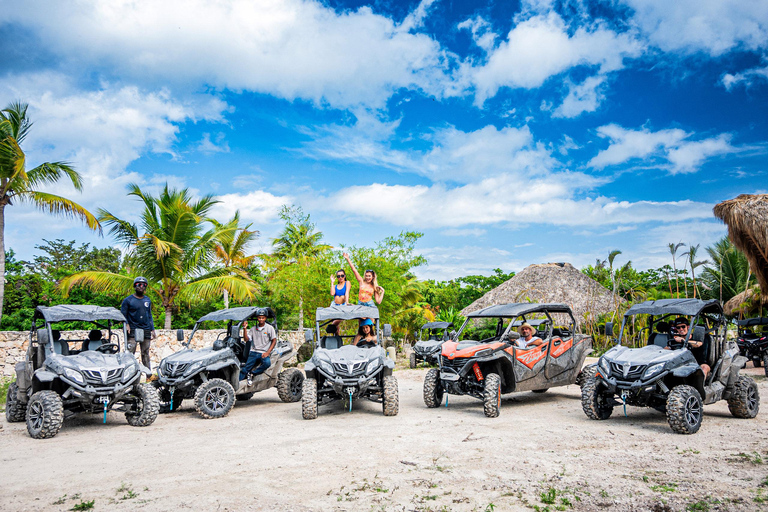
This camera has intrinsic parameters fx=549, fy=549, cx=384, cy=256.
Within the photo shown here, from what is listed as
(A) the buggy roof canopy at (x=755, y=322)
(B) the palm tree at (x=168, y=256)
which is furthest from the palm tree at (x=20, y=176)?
(A) the buggy roof canopy at (x=755, y=322)

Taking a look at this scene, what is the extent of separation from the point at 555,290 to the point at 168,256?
16.2 m

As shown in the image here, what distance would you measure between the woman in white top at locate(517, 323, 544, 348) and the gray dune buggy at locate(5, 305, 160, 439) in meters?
6.29

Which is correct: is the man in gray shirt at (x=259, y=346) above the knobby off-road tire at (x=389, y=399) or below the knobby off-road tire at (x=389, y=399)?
above

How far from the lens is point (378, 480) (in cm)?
532

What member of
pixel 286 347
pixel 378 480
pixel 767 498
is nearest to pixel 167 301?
pixel 286 347

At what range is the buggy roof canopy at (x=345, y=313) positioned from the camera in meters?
9.88

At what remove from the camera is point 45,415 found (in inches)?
301

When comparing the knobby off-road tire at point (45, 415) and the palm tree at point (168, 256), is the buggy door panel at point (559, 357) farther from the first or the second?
the palm tree at point (168, 256)

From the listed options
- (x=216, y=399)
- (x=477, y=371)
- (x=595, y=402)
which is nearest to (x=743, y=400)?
(x=595, y=402)

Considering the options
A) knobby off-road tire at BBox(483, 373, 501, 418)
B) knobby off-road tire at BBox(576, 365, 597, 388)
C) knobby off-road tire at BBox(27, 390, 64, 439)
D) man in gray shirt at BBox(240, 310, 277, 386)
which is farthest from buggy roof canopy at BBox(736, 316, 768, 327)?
knobby off-road tire at BBox(27, 390, 64, 439)

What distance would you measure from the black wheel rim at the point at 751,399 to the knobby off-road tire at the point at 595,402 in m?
Result: 2.12

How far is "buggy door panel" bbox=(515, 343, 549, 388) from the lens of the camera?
947cm

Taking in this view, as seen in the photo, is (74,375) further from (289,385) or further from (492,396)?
(492,396)

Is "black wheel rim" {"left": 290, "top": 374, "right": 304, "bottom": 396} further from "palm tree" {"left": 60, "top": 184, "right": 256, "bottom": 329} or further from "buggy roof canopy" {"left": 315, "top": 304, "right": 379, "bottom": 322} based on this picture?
"palm tree" {"left": 60, "top": 184, "right": 256, "bottom": 329}
